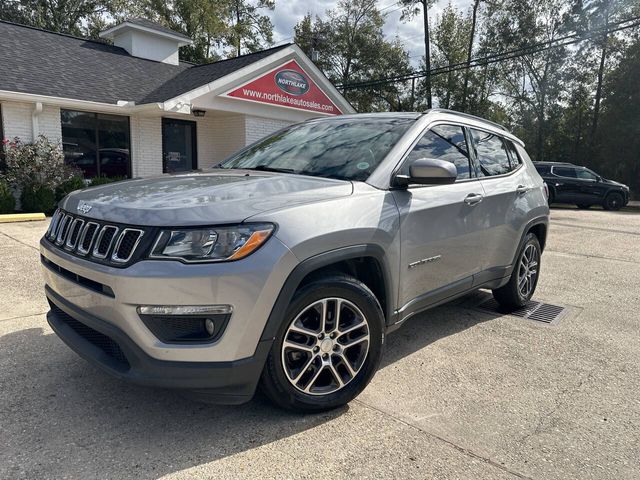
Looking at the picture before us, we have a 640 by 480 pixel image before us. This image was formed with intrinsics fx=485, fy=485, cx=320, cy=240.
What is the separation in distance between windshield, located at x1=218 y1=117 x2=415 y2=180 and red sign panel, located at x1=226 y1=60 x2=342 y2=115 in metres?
10.2

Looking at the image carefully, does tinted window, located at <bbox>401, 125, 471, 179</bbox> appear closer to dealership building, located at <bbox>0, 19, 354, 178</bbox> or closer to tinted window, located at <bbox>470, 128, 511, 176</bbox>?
tinted window, located at <bbox>470, 128, 511, 176</bbox>

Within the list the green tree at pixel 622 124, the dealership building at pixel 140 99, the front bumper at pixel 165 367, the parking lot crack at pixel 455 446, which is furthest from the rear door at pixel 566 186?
the front bumper at pixel 165 367

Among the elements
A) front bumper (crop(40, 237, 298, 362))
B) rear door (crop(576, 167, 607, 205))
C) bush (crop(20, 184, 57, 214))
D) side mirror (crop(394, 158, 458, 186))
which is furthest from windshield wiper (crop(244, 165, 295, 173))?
rear door (crop(576, 167, 607, 205))

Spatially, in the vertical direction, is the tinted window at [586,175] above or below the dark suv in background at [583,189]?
above

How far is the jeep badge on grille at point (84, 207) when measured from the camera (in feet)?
8.58

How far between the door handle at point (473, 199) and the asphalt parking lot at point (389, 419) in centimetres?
114

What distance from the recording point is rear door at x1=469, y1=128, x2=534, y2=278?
13.0 feet

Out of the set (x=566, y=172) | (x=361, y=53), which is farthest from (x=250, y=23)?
(x=566, y=172)

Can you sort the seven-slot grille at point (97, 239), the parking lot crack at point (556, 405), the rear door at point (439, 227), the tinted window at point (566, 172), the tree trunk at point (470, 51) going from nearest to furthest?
the seven-slot grille at point (97, 239)
the parking lot crack at point (556, 405)
the rear door at point (439, 227)
the tinted window at point (566, 172)
the tree trunk at point (470, 51)

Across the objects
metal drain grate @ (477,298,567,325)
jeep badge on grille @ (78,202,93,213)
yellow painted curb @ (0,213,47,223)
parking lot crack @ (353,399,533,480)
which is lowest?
parking lot crack @ (353,399,533,480)

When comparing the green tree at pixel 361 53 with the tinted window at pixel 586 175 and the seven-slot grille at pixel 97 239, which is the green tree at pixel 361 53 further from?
the seven-slot grille at pixel 97 239

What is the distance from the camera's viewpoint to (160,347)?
87.8 inches

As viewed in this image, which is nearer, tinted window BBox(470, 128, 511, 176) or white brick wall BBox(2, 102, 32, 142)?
tinted window BBox(470, 128, 511, 176)

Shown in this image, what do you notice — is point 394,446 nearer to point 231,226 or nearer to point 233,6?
point 231,226
